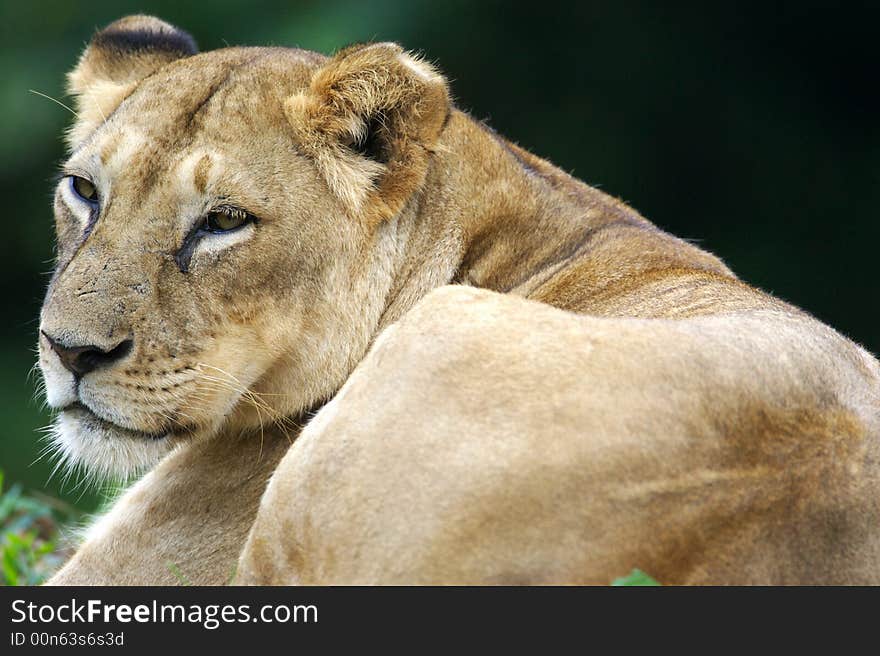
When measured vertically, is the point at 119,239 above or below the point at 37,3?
above

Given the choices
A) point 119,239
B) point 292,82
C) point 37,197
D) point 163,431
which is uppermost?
point 292,82

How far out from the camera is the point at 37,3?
11.1 m

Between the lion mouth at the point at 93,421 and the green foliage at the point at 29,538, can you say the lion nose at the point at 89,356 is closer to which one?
the lion mouth at the point at 93,421

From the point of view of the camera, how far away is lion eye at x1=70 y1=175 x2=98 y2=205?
4199mm

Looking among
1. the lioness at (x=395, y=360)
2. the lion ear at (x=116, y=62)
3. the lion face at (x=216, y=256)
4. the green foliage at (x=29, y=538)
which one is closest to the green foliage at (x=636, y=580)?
the lioness at (x=395, y=360)

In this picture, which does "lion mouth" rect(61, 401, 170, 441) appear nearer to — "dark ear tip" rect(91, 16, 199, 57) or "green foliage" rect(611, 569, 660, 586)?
"dark ear tip" rect(91, 16, 199, 57)

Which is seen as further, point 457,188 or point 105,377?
point 457,188

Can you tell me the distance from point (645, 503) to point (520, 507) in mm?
262

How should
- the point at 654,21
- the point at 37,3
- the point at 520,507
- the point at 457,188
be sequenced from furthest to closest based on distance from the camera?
1. the point at 37,3
2. the point at 654,21
3. the point at 457,188
4. the point at 520,507

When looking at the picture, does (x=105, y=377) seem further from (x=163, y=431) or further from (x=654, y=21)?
(x=654, y=21)

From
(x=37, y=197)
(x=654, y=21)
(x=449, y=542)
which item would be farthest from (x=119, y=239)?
(x=37, y=197)

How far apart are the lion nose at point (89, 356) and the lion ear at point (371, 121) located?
0.79 m

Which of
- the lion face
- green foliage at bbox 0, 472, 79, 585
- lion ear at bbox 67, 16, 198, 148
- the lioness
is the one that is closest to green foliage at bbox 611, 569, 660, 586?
the lioness

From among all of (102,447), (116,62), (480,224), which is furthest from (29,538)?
(480,224)
